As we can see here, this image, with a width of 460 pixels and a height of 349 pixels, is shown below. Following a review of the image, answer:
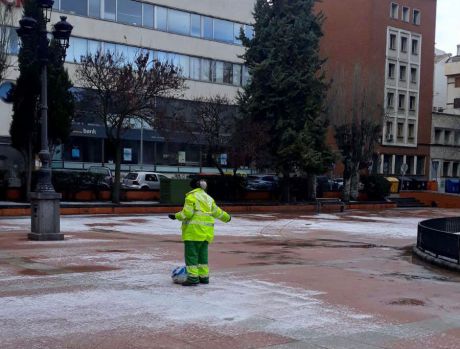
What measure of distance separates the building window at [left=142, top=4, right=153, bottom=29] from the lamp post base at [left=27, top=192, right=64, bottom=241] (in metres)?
35.3

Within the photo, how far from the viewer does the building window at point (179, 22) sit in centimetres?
5088

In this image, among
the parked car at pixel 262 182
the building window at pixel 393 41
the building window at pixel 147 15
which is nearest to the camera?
the parked car at pixel 262 182

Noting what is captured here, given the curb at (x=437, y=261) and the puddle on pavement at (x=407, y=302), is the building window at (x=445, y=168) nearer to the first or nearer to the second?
the curb at (x=437, y=261)

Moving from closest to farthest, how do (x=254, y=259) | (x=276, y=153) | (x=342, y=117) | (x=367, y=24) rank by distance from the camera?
(x=254, y=259) → (x=276, y=153) → (x=342, y=117) → (x=367, y=24)

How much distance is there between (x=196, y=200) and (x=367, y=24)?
58.4 m

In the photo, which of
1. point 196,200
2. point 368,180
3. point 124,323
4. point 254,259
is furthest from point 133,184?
point 124,323

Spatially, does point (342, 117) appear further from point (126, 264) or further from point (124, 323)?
point (124, 323)

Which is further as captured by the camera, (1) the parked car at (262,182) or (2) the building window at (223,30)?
(2) the building window at (223,30)

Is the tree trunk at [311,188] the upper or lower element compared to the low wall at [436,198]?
upper

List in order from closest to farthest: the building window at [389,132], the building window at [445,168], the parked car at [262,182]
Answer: the parked car at [262,182] < the building window at [389,132] < the building window at [445,168]

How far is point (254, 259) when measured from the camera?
44.5 feet

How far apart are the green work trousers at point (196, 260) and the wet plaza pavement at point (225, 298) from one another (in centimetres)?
25

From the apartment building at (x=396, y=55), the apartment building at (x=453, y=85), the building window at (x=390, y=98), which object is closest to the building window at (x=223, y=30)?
the apartment building at (x=396, y=55)

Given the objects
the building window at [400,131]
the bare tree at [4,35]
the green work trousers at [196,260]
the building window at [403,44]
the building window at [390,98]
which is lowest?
the green work trousers at [196,260]
